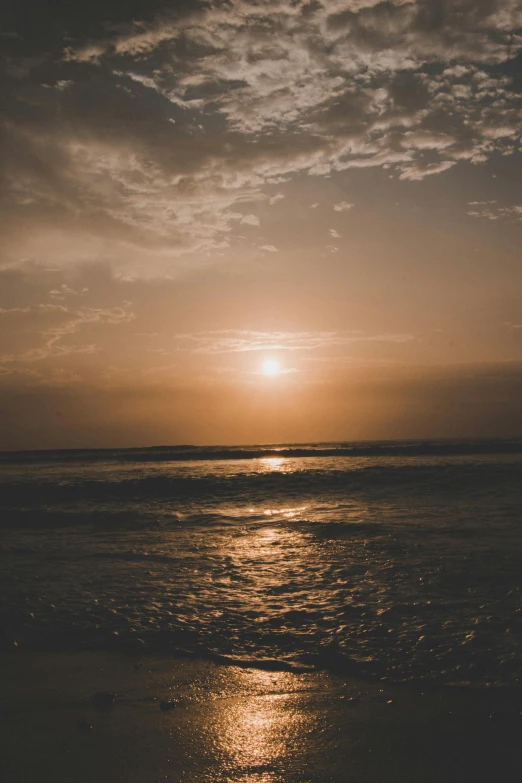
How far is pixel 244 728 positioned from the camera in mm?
4652

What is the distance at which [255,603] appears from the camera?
7871 mm

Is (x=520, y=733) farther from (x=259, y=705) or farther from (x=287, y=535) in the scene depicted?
(x=287, y=535)

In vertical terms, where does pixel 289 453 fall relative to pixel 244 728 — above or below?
above

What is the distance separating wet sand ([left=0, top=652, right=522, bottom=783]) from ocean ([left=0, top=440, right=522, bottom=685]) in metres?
0.50

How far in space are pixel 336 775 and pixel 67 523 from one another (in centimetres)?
1288

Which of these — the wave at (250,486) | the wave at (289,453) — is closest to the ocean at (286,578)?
the wave at (250,486)

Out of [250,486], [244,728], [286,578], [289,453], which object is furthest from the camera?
[289,453]

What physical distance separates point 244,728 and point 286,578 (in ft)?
14.5

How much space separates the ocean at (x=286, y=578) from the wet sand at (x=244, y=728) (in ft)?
1.63

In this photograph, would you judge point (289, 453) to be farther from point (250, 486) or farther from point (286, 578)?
point (286, 578)

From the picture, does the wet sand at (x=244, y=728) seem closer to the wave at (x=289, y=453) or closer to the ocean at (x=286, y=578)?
the ocean at (x=286, y=578)

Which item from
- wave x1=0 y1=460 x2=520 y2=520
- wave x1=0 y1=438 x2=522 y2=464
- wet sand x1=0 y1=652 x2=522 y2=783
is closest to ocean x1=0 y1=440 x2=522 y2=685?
wave x1=0 y1=460 x2=520 y2=520

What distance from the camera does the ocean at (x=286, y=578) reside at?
6.32 meters

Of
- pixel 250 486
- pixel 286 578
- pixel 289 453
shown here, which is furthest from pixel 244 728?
pixel 289 453
